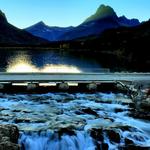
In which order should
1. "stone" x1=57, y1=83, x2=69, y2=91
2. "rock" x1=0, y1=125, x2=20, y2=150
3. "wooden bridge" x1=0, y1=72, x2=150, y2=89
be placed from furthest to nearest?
"wooden bridge" x1=0, y1=72, x2=150, y2=89, "stone" x1=57, y1=83, x2=69, y2=91, "rock" x1=0, y1=125, x2=20, y2=150

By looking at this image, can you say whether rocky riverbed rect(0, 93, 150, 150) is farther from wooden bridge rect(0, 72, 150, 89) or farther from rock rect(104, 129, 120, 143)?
wooden bridge rect(0, 72, 150, 89)

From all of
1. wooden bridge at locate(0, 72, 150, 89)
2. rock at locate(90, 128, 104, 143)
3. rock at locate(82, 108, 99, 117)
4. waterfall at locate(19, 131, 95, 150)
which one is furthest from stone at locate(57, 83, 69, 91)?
waterfall at locate(19, 131, 95, 150)

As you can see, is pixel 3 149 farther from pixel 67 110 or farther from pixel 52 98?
pixel 52 98

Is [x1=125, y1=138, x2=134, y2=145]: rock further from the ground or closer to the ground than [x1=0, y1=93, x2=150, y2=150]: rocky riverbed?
closer to the ground

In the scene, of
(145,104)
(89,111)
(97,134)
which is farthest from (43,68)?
(97,134)

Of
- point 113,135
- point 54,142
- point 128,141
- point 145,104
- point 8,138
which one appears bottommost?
point 128,141

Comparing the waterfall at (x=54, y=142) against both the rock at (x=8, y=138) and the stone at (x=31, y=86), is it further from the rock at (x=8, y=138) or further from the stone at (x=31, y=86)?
the stone at (x=31, y=86)

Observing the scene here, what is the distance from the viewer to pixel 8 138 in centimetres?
2206

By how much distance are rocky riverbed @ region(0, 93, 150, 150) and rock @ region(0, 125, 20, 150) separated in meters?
1.88

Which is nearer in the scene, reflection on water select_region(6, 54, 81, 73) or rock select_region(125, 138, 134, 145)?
rock select_region(125, 138, 134, 145)

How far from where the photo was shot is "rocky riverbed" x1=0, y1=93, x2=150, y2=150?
2553 centimetres

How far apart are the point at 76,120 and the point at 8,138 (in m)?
9.29

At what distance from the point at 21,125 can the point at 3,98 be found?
10.3 meters

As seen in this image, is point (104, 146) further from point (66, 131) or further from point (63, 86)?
point (63, 86)
